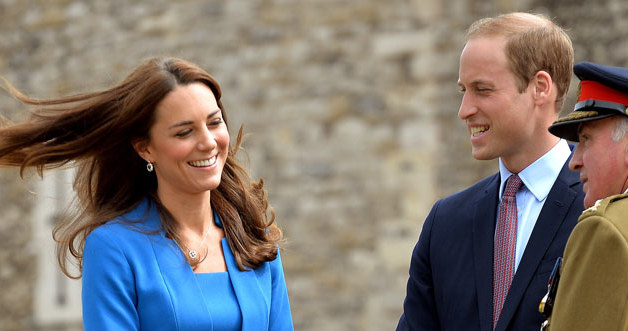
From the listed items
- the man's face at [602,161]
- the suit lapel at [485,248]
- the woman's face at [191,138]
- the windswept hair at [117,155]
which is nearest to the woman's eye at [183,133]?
the woman's face at [191,138]

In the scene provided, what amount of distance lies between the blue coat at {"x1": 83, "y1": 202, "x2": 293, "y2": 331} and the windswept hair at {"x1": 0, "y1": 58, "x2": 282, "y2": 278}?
73mm

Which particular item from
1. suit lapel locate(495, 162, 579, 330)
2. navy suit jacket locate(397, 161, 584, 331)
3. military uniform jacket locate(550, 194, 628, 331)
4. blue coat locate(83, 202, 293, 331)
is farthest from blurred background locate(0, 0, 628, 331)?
military uniform jacket locate(550, 194, 628, 331)

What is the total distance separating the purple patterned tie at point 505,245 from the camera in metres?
3.55

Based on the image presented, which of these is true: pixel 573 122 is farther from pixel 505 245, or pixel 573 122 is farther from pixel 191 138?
pixel 191 138

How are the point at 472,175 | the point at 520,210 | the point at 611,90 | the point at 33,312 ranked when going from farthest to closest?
→ the point at 33,312, the point at 472,175, the point at 520,210, the point at 611,90

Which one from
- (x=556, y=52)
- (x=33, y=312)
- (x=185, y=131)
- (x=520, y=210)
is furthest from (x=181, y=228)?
(x=33, y=312)

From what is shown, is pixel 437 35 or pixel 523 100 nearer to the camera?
pixel 523 100

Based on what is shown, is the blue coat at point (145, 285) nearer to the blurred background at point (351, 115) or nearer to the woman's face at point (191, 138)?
the woman's face at point (191, 138)

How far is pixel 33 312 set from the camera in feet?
38.5

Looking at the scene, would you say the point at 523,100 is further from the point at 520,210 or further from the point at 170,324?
the point at 170,324

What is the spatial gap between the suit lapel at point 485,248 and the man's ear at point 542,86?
35 centimetres

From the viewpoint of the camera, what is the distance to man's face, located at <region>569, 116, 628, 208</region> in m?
2.98

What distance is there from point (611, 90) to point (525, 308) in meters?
0.76

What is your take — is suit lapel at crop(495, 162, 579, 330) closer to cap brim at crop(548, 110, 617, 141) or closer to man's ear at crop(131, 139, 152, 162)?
cap brim at crop(548, 110, 617, 141)
